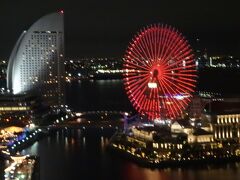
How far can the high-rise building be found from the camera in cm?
2342

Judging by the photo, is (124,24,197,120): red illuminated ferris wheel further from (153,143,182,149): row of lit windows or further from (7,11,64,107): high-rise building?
(7,11,64,107): high-rise building

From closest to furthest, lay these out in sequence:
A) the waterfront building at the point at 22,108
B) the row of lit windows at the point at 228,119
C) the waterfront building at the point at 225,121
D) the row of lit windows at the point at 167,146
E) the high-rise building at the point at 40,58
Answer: the row of lit windows at the point at 167,146 < the waterfront building at the point at 225,121 < the row of lit windows at the point at 228,119 < the waterfront building at the point at 22,108 < the high-rise building at the point at 40,58

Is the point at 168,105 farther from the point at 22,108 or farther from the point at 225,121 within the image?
the point at 22,108

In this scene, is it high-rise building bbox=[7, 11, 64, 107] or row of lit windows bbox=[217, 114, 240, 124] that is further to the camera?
high-rise building bbox=[7, 11, 64, 107]

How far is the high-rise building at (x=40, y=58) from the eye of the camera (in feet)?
76.8

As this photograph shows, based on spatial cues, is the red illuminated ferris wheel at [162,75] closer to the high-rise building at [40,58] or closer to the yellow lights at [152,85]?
the yellow lights at [152,85]

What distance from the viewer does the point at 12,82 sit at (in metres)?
23.7

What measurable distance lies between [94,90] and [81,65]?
61.5 feet

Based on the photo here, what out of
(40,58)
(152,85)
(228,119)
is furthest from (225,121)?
(40,58)

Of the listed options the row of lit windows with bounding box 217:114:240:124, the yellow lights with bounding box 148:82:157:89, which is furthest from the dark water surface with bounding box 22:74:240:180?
the row of lit windows with bounding box 217:114:240:124

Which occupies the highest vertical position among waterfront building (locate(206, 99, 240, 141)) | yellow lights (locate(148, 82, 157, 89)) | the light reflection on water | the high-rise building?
the high-rise building

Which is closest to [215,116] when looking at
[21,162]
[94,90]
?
[21,162]

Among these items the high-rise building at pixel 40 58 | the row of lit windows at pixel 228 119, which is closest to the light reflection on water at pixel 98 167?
the row of lit windows at pixel 228 119

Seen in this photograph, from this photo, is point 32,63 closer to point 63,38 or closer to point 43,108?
point 63,38
